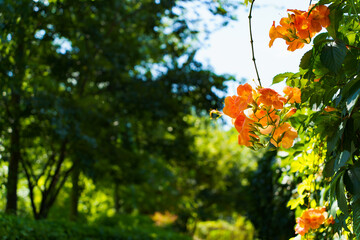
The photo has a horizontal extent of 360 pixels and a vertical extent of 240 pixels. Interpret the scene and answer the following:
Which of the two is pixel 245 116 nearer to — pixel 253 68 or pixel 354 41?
pixel 253 68

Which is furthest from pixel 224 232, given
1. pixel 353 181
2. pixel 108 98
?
pixel 353 181

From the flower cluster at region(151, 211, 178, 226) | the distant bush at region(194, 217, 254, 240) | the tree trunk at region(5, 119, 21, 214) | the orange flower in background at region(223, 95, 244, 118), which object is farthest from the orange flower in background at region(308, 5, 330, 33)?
the distant bush at region(194, 217, 254, 240)

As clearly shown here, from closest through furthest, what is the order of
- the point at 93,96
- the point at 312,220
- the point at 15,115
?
1. the point at 312,220
2. the point at 15,115
3. the point at 93,96

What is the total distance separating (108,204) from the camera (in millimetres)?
13086

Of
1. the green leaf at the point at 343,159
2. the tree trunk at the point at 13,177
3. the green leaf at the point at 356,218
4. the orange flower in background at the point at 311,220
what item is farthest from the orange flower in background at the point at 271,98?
the tree trunk at the point at 13,177

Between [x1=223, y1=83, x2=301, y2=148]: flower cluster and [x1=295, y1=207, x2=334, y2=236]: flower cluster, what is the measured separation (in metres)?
0.49

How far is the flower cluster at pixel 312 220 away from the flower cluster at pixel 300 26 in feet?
2.34

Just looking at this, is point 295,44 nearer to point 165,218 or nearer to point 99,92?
point 99,92

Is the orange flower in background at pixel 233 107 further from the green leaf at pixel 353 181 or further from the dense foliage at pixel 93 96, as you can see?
the dense foliage at pixel 93 96

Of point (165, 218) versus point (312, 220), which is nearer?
point (312, 220)

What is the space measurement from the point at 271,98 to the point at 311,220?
2.16ft

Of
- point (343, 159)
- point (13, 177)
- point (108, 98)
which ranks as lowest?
point (343, 159)

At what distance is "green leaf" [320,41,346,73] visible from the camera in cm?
112

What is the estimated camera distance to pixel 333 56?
1.13 meters
